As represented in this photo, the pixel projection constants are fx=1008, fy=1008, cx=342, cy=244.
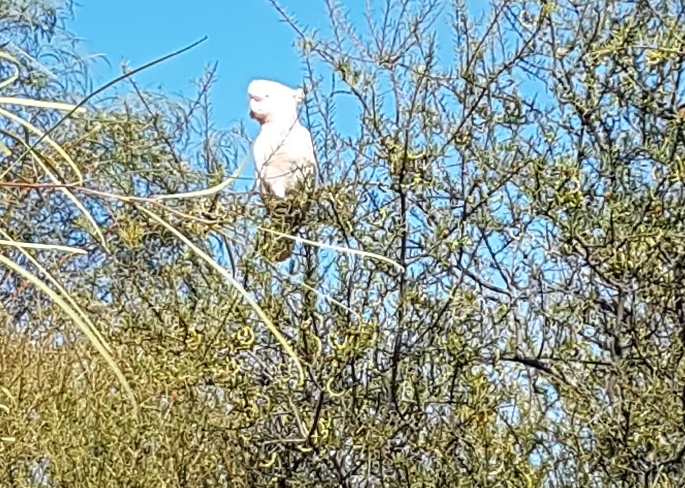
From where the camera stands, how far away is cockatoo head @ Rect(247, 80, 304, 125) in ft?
5.10

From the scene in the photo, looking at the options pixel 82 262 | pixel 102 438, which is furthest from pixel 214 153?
pixel 102 438

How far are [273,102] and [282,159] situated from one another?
6.0 inches

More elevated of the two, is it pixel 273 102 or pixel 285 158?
pixel 273 102

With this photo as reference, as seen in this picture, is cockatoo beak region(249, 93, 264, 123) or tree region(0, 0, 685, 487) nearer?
tree region(0, 0, 685, 487)

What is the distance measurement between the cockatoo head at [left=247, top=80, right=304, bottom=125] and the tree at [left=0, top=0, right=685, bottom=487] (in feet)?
0.13

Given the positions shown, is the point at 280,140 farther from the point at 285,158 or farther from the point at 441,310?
the point at 441,310

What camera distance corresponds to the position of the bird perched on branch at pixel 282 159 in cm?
137

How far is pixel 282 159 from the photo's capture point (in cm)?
146

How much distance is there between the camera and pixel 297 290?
1369mm

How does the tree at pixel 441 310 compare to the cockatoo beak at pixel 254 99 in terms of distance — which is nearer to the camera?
the tree at pixel 441 310

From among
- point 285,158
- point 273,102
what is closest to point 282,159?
point 285,158

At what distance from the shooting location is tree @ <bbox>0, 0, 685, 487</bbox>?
1.30 metres

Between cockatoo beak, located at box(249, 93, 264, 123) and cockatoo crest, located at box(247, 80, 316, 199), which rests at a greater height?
cockatoo beak, located at box(249, 93, 264, 123)

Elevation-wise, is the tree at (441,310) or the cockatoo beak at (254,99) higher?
the cockatoo beak at (254,99)
